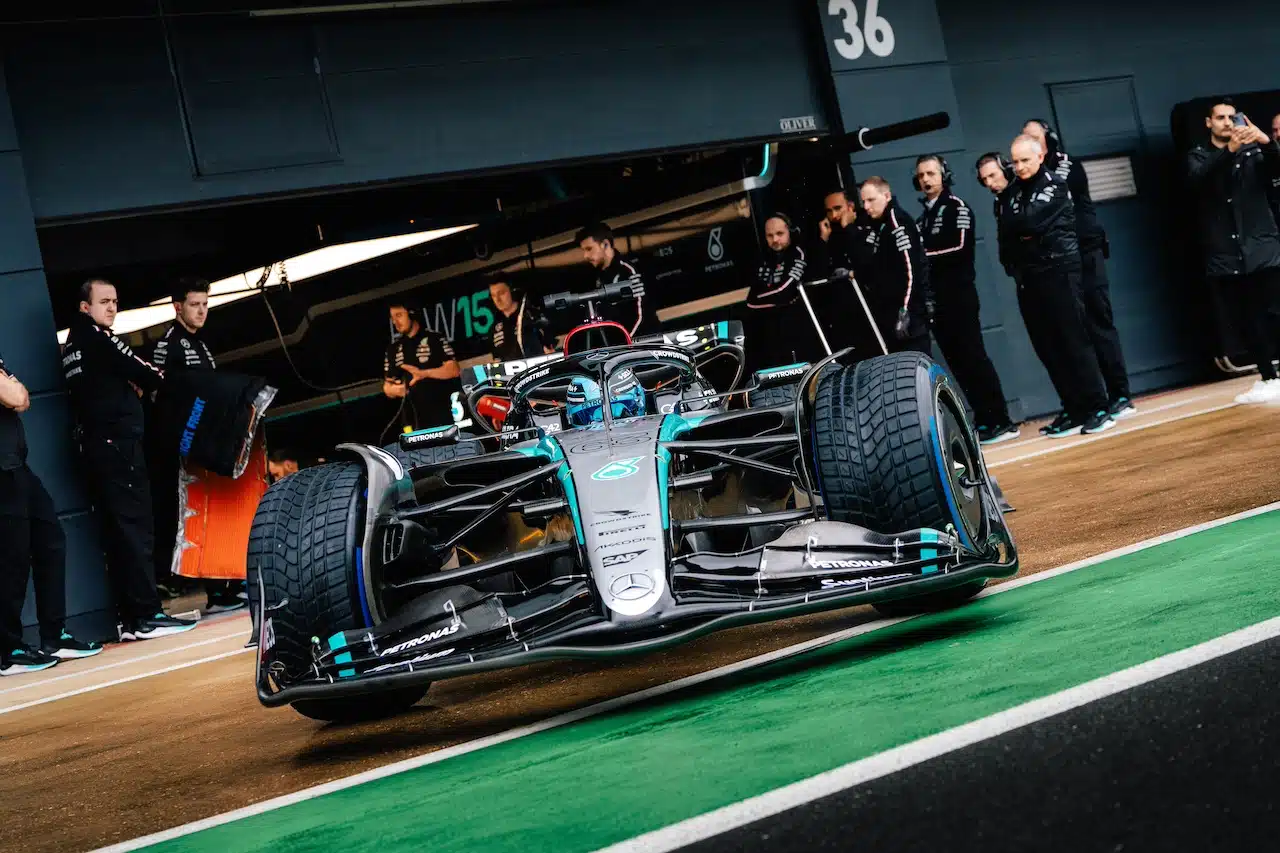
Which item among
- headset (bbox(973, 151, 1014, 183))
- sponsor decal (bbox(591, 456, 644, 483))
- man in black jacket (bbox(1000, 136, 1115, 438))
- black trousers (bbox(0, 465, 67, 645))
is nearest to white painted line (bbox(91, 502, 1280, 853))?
sponsor decal (bbox(591, 456, 644, 483))

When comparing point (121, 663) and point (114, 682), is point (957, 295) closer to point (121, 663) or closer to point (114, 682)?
point (121, 663)

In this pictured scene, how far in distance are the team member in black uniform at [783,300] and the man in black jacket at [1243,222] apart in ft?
10.00

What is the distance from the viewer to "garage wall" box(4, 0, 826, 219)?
948 cm

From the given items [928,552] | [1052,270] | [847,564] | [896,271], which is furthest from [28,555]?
[1052,270]

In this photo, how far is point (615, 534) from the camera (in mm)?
4012

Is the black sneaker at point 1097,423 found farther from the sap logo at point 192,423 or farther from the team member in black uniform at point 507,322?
the sap logo at point 192,423

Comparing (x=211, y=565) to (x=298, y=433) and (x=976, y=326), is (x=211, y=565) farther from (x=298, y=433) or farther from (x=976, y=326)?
(x=976, y=326)

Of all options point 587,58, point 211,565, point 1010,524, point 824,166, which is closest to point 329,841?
point 1010,524

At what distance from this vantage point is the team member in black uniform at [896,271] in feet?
34.3

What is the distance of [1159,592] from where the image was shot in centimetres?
399

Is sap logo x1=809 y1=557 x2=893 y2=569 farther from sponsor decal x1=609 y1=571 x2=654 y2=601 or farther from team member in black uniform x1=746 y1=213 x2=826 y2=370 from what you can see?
team member in black uniform x1=746 y1=213 x2=826 y2=370

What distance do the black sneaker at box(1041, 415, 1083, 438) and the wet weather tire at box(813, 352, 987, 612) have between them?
6117 millimetres

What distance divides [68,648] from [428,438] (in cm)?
454

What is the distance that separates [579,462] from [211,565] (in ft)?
19.0
